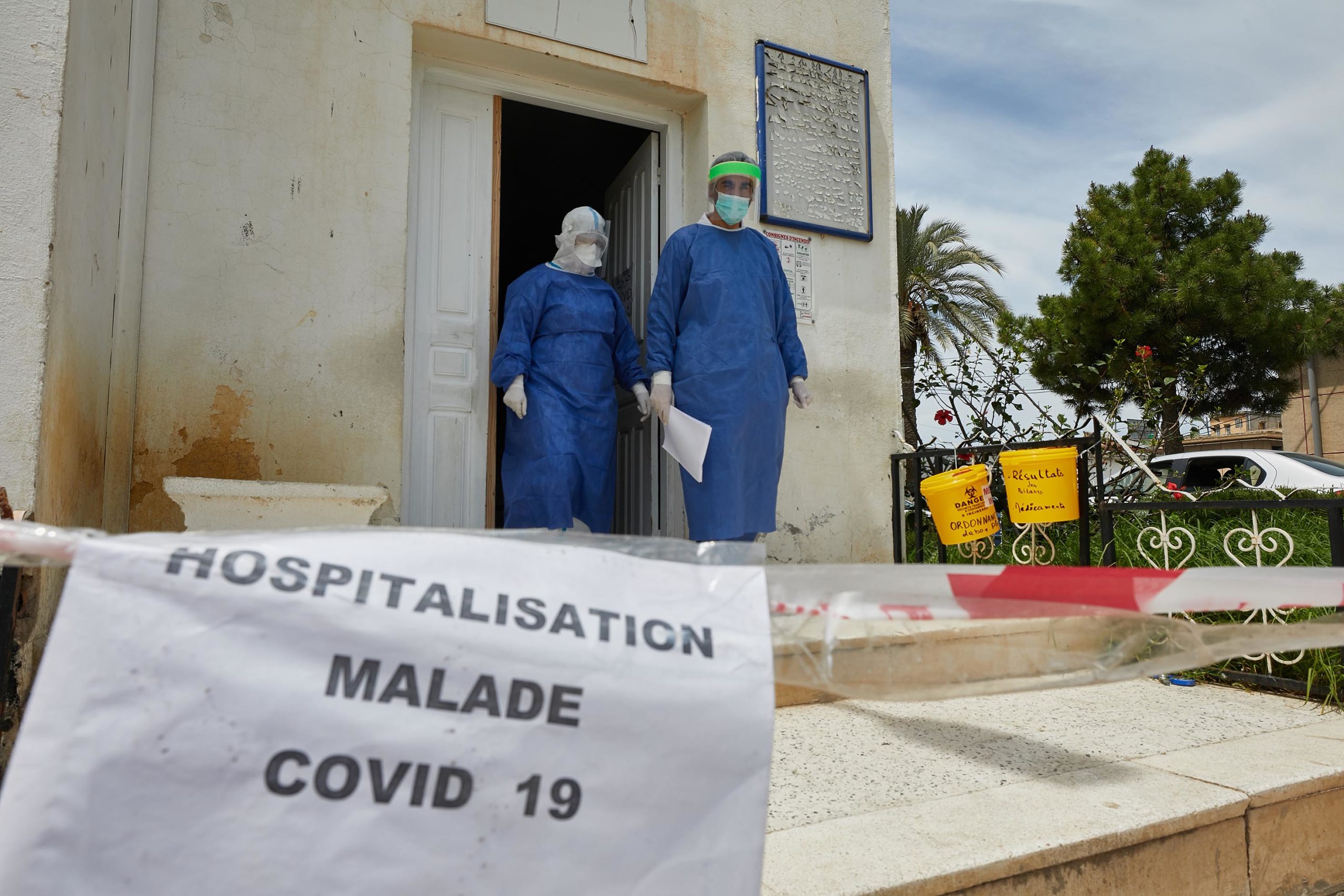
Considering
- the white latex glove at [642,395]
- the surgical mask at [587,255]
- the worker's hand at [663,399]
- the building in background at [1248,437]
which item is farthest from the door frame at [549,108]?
the building in background at [1248,437]

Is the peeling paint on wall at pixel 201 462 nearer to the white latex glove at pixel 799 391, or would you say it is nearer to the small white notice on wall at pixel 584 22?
the small white notice on wall at pixel 584 22

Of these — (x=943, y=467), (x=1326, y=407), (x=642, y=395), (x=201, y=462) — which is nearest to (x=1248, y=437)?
(x=1326, y=407)

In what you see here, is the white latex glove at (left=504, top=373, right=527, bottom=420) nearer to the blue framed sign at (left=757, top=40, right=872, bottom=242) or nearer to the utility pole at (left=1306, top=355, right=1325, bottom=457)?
the blue framed sign at (left=757, top=40, right=872, bottom=242)

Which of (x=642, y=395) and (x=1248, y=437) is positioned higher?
(x=1248, y=437)

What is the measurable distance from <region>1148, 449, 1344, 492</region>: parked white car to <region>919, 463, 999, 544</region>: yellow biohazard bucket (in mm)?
3958

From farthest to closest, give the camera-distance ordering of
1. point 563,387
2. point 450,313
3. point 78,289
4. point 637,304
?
point 637,304 < point 450,313 < point 563,387 < point 78,289

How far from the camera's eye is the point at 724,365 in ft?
10.1

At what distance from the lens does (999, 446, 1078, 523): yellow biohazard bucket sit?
371cm

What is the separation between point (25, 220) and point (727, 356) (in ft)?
6.96

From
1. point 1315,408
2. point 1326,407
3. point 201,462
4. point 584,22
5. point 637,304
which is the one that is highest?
point 1326,407

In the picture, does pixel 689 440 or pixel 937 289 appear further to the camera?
pixel 937 289

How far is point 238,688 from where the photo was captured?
592 millimetres

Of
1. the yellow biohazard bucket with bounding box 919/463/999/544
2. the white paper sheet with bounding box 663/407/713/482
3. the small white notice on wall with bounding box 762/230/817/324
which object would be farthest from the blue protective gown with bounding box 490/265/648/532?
the yellow biohazard bucket with bounding box 919/463/999/544

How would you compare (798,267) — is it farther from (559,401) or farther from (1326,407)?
(1326,407)
